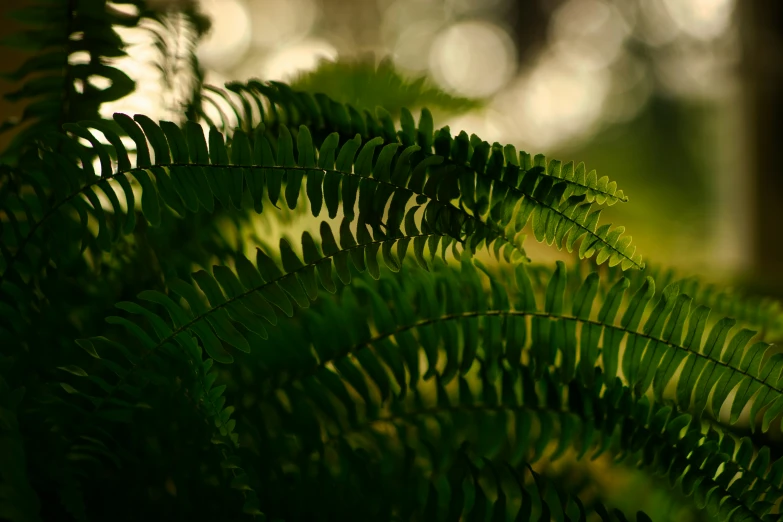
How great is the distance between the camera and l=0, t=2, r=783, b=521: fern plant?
0.41 m

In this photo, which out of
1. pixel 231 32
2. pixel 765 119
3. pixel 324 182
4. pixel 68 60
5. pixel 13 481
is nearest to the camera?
pixel 13 481

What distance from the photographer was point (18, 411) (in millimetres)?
414

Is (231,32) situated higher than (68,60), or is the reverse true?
(231,32)

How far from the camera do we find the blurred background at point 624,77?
5.13 ft

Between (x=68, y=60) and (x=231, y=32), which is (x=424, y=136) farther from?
(x=231, y=32)

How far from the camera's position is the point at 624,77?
7.61ft

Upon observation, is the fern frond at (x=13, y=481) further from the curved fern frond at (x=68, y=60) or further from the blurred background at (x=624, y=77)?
the blurred background at (x=624, y=77)

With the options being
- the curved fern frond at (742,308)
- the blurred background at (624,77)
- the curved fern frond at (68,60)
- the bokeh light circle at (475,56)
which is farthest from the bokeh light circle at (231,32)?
the curved fern frond at (742,308)

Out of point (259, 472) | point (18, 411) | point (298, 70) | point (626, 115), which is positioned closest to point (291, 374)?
point (259, 472)

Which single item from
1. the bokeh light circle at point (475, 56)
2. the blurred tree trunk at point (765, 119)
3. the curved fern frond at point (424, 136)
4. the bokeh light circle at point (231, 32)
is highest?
the bokeh light circle at point (475, 56)

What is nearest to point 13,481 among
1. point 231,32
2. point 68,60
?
point 68,60

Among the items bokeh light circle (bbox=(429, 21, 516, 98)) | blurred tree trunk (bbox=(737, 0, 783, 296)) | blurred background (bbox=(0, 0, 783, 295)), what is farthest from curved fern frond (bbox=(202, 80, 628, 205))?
bokeh light circle (bbox=(429, 21, 516, 98))

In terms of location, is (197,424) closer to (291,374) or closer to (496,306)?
(291,374)

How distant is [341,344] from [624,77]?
86.6 inches
